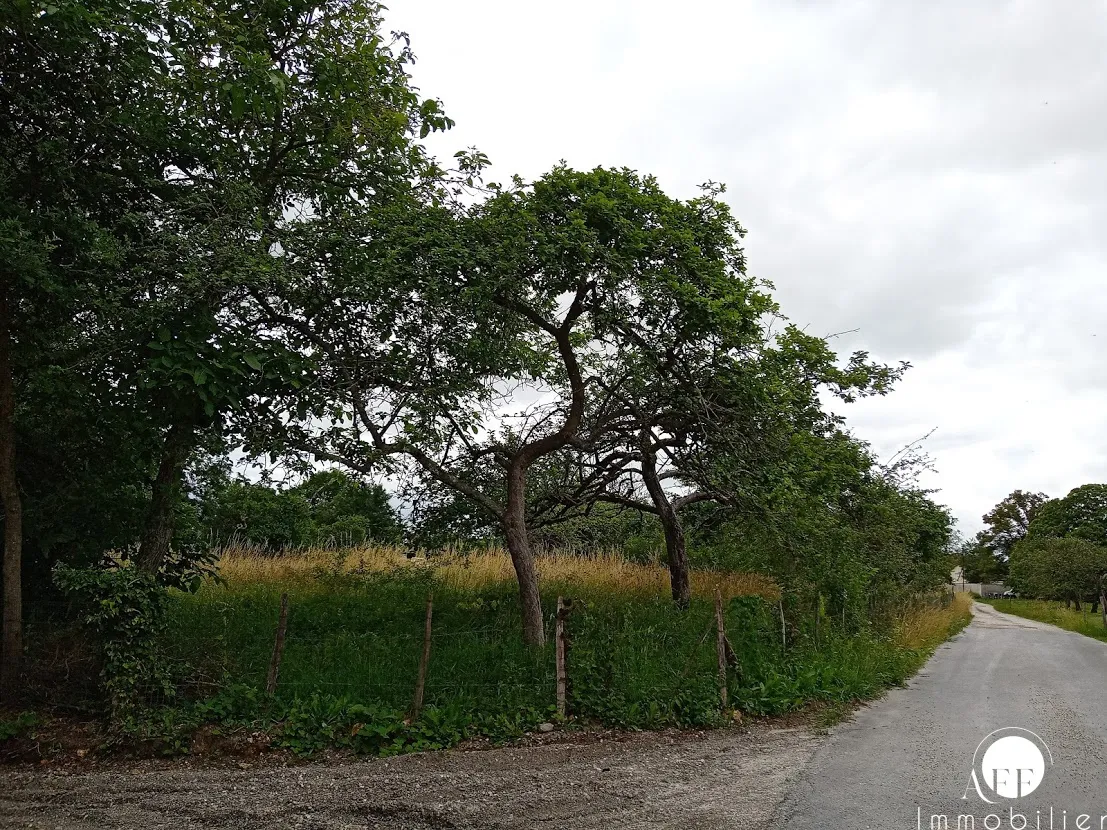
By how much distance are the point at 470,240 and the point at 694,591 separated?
8897 millimetres

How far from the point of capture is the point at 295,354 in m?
7.90

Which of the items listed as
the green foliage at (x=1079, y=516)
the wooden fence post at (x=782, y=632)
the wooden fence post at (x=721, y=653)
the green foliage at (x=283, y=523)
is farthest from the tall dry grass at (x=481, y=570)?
the green foliage at (x=1079, y=516)

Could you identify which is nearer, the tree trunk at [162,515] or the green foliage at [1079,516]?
the tree trunk at [162,515]

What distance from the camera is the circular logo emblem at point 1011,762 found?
6.23m

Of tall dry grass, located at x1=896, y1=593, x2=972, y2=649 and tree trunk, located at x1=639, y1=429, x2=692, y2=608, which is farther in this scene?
tall dry grass, located at x1=896, y1=593, x2=972, y2=649

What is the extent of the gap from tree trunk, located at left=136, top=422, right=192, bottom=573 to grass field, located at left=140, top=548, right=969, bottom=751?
34.4 inches

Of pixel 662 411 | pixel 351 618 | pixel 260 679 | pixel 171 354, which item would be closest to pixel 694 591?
pixel 662 411

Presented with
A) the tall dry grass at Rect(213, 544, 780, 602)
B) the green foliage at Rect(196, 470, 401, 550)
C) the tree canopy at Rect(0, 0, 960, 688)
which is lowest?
the tall dry grass at Rect(213, 544, 780, 602)

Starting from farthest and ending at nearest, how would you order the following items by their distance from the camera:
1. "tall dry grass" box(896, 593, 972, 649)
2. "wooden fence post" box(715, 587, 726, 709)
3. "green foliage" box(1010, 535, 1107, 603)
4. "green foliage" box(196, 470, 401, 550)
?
"green foliage" box(1010, 535, 1107, 603) < "green foliage" box(196, 470, 401, 550) < "tall dry grass" box(896, 593, 972, 649) < "wooden fence post" box(715, 587, 726, 709)

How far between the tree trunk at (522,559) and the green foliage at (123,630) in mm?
3991

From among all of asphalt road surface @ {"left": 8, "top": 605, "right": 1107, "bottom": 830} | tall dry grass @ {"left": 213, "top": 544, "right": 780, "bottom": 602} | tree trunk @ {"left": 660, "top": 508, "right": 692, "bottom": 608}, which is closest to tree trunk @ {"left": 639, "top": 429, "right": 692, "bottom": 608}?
tree trunk @ {"left": 660, "top": 508, "right": 692, "bottom": 608}

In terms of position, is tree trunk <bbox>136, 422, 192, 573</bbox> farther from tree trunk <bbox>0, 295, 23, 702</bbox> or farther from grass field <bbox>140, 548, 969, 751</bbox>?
tree trunk <bbox>0, 295, 23, 702</bbox>

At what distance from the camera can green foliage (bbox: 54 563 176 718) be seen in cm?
749

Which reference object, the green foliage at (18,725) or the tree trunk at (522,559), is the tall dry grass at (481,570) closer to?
the tree trunk at (522,559)
